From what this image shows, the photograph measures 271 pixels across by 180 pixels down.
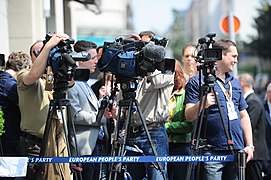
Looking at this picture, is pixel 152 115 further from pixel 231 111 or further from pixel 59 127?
pixel 59 127

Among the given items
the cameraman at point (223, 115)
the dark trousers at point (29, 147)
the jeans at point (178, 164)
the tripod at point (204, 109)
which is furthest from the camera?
the jeans at point (178, 164)

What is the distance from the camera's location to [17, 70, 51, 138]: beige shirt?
19.9 feet

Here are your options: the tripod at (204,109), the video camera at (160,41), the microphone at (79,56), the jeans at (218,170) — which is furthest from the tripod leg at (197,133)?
the microphone at (79,56)

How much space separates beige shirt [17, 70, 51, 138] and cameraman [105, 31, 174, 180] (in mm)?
620

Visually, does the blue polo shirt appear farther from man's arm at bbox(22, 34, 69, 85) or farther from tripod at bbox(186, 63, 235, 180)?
man's arm at bbox(22, 34, 69, 85)

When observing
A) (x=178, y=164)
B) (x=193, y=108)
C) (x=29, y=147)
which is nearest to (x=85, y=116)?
(x=29, y=147)

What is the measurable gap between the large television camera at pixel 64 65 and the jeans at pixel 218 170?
1.54 metres

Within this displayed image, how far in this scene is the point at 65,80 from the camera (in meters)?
5.65

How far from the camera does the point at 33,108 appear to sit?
6.09m

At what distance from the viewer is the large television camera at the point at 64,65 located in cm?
559

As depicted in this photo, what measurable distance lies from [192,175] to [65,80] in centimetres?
163

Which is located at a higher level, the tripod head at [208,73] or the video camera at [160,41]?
the video camera at [160,41]

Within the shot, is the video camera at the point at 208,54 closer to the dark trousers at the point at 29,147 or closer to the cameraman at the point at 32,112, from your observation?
the cameraman at the point at 32,112

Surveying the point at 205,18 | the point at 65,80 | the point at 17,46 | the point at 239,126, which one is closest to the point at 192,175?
the point at 239,126
